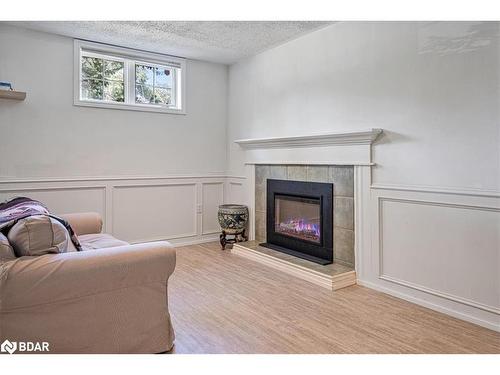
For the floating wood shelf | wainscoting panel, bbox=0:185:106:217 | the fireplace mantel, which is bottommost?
wainscoting panel, bbox=0:185:106:217

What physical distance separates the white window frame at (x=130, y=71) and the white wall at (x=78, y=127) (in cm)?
6

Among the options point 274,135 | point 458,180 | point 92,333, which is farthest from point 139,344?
point 274,135

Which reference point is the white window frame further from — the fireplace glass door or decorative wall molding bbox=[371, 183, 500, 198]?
decorative wall molding bbox=[371, 183, 500, 198]

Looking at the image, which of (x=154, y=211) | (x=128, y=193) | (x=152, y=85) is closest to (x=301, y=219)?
(x=154, y=211)

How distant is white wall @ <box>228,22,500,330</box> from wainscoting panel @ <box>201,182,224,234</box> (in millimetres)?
1759

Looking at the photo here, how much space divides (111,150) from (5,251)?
8.52ft

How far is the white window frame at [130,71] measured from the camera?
3.84m

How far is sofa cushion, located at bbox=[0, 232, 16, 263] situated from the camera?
1.61 meters

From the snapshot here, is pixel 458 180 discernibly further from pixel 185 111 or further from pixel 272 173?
pixel 185 111

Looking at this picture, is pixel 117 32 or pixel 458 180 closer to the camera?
pixel 458 180

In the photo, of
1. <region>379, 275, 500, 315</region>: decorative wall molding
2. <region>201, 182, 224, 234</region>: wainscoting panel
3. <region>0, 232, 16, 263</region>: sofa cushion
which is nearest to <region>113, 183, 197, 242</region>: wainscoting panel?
<region>201, 182, 224, 234</region>: wainscoting panel

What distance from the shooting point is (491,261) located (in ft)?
7.63

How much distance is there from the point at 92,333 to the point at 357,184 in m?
2.34

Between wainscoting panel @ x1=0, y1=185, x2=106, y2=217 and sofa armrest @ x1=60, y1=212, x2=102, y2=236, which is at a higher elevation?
wainscoting panel @ x1=0, y1=185, x2=106, y2=217
